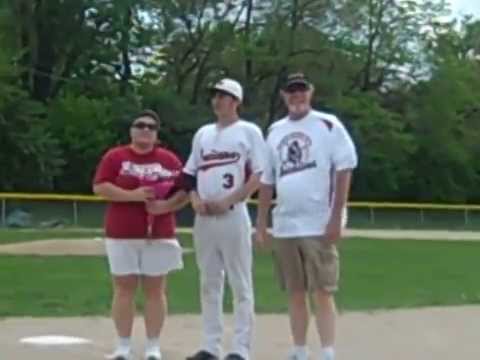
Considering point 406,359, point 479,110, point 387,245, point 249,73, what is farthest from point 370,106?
point 406,359

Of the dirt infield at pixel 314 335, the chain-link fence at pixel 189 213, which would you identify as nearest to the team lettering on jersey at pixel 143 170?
the dirt infield at pixel 314 335

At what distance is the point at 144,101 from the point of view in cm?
5547

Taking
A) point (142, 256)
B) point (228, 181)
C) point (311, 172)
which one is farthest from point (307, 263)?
point (142, 256)

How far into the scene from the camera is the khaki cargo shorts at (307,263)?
27.5 feet

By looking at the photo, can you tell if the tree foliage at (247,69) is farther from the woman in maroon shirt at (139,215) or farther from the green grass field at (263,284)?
the woman in maroon shirt at (139,215)

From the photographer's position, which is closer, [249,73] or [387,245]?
[387,245]

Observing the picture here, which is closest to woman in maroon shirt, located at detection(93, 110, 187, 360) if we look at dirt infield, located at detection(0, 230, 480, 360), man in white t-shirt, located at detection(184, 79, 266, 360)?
man in white t-shirt, located at detection(184, 79, 266, 360)

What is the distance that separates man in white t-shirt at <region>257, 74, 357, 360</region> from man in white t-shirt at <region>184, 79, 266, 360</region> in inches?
10.3

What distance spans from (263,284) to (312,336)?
6.25 m

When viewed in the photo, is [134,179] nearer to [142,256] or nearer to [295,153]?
[142,256]

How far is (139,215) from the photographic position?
8.92 m

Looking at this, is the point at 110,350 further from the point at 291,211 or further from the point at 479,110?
the point at 479,110

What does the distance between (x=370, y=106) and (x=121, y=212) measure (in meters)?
50.0

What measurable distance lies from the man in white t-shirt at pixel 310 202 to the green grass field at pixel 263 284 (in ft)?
14.7
